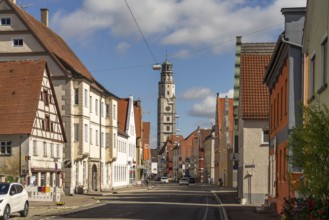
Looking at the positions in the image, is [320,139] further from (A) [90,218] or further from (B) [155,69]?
(B) [155,69]

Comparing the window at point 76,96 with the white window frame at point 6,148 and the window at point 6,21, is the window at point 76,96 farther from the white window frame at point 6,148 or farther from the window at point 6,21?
the white window frame at point 6,148

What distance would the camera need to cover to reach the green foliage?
10430 millimetres

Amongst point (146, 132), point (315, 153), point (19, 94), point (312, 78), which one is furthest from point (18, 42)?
point (146, 132)

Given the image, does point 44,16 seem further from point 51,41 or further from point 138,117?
point 138,117

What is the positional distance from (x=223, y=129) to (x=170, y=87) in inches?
4010

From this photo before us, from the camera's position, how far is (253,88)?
41.0m

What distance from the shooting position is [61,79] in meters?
51.1

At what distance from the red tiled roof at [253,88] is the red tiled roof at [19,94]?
14.2 m

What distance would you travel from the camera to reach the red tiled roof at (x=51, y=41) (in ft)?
166

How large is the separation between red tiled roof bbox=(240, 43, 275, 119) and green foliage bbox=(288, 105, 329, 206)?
30.0 m

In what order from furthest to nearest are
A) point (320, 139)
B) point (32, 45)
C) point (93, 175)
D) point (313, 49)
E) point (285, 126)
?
point (93, 175), point (32, 45), point (285, 126), point (313, 49), point (320, 139)

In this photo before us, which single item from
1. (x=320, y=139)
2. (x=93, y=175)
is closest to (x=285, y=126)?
(x=320, y=139)

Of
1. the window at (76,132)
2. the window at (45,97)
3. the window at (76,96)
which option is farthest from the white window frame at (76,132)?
the window at (45,97)

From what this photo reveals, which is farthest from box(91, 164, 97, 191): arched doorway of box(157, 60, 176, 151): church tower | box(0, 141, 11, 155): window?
box(157, 60, 176, 151): church tower
